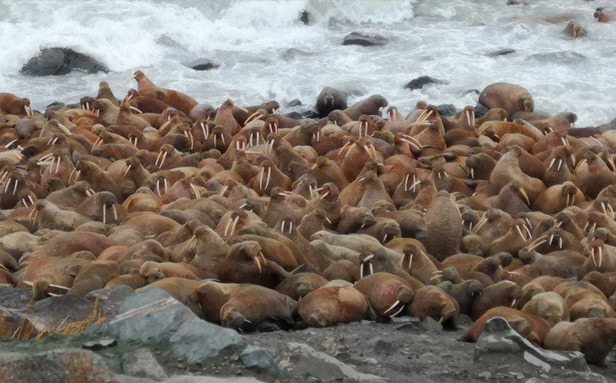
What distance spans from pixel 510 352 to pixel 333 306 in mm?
1310

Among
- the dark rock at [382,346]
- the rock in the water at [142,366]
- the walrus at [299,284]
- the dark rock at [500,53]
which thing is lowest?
the dark rock at [500,53]

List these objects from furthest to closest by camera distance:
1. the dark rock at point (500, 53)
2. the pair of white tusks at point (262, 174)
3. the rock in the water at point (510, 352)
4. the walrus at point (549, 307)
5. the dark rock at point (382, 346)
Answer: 1. the dark rock at point (500, 53)
2. the pair of white tusks at point (262, 174)
3. the walrus at point (549, 307)
4. the dark rock at point (382, 346)
5. the rock in the water at point (510, 352)

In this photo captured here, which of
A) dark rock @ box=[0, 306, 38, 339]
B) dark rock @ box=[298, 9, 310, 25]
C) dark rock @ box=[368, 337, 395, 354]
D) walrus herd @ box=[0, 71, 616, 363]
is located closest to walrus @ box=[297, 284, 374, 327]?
walrus herd @ box=[0, 71, 616, 363]

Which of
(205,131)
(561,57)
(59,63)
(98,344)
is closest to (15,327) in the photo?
(98,344)

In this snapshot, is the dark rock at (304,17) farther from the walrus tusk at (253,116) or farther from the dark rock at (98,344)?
the dark rock at (98,344)

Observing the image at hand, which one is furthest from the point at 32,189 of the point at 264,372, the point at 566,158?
the point at 264,372

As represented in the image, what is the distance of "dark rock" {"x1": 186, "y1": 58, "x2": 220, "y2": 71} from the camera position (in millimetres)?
17812

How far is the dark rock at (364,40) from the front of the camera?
1916 centimetres

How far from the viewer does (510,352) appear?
647cm

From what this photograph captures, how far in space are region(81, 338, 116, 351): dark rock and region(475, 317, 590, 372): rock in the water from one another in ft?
7.41

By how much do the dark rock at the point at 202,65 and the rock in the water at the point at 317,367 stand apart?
12.1 m

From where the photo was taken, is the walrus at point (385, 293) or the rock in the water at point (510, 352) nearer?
the rock in the water at point (510, 352)

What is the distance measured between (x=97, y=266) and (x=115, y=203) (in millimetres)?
2128

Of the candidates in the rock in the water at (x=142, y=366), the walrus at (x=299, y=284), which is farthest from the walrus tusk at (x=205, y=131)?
the rock in the water at (x=142, y=366)
